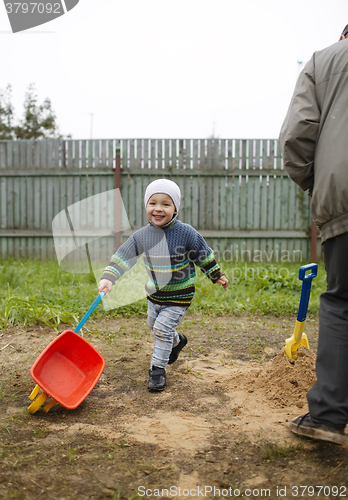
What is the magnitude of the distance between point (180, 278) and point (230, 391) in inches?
28.5

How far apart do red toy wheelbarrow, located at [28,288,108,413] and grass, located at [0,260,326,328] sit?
4.11 ft

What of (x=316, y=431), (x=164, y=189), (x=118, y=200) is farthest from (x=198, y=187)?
(x=316, y=431)

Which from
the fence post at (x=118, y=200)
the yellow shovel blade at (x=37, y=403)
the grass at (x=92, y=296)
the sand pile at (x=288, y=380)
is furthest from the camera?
the fence post at (x=118, y=200)

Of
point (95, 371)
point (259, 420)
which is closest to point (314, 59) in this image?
point (259, 420)

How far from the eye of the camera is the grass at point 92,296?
3631mm

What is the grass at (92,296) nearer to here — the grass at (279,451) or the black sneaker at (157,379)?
the black sneaker at (157,379)

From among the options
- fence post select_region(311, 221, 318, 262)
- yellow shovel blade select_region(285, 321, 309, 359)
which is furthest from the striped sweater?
fence post select_region(311, 221, 318, 262)

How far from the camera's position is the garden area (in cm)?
144

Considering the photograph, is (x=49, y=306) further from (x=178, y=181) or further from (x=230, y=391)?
(x=178, y=181)

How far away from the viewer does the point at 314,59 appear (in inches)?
70.4

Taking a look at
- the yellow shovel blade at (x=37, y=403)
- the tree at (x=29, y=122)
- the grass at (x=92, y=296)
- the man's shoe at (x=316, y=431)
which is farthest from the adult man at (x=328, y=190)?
the tree at (x=29, y=122)

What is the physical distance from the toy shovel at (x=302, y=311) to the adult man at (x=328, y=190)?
43 centimetres

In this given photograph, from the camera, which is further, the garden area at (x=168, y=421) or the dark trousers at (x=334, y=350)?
the dark trousers at (x=334, y=350)

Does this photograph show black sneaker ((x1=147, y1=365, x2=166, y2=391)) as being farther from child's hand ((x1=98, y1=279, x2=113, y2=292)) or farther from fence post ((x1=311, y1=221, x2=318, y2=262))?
fence post ((x1=311, y1=221, x2=318, y2=262))
